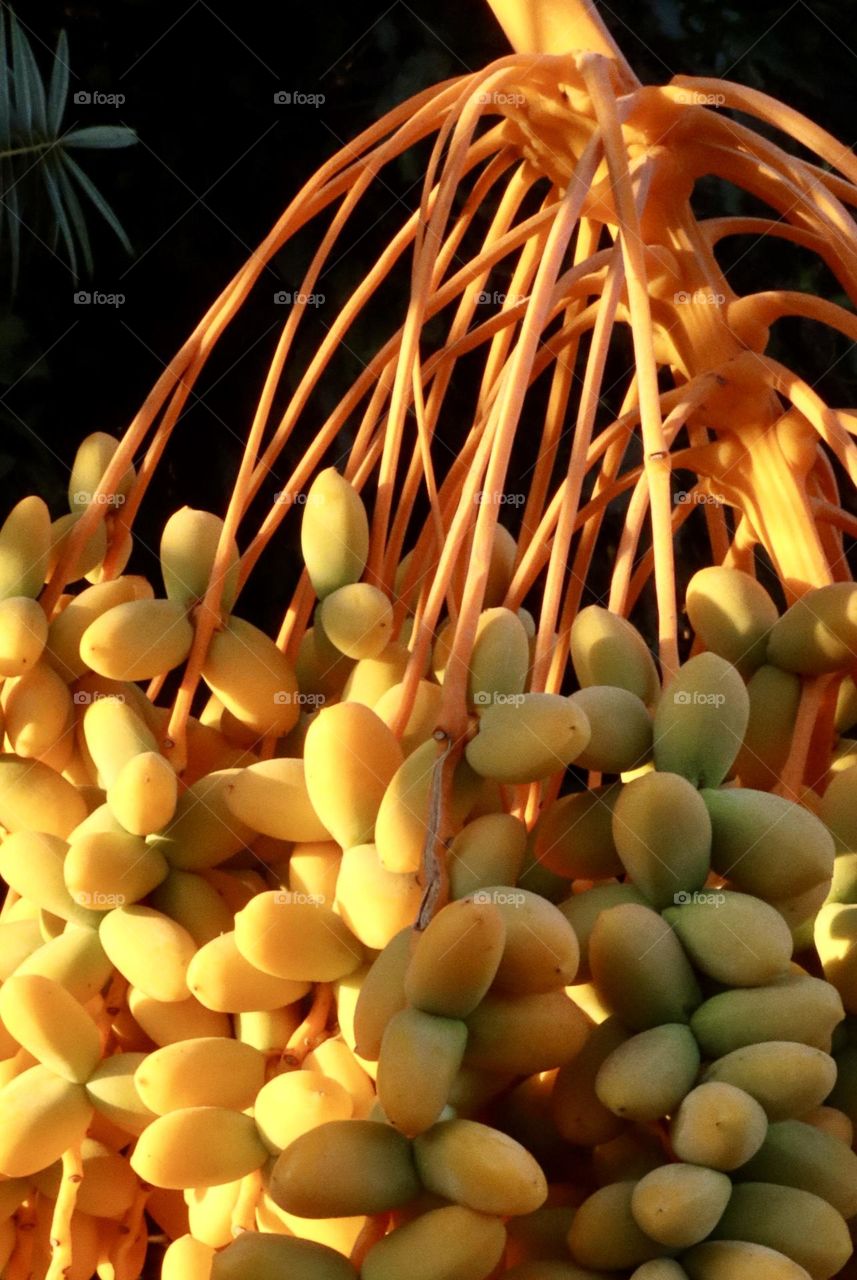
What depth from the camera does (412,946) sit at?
398 millimetres

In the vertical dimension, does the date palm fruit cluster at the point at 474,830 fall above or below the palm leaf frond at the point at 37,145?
below

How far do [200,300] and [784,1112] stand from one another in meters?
0.81

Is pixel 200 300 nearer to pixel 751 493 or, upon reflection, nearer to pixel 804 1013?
pixel 751 493

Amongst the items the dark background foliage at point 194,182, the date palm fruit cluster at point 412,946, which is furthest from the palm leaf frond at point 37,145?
the date palm fruit cluster at point 412,946

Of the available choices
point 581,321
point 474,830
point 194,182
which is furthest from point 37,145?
point 474,830

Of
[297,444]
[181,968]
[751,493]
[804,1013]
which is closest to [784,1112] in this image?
[804,1013]

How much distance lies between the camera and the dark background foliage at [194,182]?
1035 mm

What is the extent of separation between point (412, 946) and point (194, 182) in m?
0.79

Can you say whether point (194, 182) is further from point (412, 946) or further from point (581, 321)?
point (412, 946)

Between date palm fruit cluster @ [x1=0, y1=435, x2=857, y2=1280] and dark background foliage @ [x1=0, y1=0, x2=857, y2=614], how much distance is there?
50cm

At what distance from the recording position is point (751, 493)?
647 millimetres

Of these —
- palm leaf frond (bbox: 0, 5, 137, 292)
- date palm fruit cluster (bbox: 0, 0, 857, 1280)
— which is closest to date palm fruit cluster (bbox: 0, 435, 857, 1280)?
date palm fruit cluster (bbox: 0, 0, 857, 1280)

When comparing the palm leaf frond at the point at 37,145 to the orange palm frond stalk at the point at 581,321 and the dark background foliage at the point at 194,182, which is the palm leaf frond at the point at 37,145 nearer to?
the dark background foliage at the point at 194,182

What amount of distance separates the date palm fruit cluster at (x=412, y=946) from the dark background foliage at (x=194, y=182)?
1.66ft
